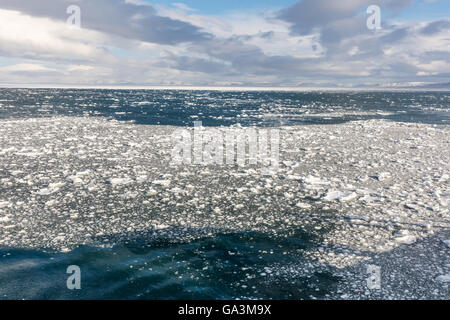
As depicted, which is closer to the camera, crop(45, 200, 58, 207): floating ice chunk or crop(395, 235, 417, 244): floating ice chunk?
crop(395, 235, 417, 244): floating ice chunk

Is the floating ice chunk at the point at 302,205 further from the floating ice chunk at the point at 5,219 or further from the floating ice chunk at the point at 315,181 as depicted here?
the floating ice chunk at the point at 5,219

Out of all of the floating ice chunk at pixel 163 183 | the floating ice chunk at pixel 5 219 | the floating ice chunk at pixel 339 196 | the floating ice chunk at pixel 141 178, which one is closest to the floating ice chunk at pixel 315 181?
the floating ice chunk at pixel 339 196

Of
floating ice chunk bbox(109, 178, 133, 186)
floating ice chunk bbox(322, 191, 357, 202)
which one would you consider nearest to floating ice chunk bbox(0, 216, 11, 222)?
floating ice chunk bbox(109, 178, 133, 186)

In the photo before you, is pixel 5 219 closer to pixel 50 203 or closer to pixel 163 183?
pixel 50 203

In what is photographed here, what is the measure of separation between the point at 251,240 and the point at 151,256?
1.66 metres

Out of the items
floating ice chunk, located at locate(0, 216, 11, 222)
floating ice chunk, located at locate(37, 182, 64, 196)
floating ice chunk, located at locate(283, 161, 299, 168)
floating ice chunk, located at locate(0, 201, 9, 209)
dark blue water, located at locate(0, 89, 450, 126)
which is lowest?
floating ice chunk, located at locate(0, 216, 11, 222)

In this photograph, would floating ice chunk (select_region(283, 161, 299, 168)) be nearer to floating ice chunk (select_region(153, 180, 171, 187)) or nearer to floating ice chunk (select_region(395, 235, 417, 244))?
floating ice chunk (select_region(153, 180, 171, 187))

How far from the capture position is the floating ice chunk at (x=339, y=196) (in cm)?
707

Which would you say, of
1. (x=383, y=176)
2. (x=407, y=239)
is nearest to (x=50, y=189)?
(x=407, y=239)

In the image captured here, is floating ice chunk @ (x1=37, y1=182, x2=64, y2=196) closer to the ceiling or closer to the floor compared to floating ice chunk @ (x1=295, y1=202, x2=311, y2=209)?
closer to the ceiling

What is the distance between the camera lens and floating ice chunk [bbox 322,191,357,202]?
23.2 ft
